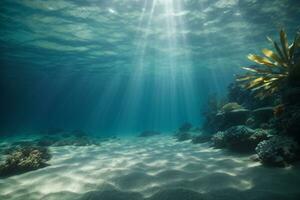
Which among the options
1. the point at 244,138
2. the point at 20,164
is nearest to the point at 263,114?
the point at 244,138

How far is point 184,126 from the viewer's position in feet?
77.2

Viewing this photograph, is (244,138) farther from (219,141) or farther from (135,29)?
(135,29)

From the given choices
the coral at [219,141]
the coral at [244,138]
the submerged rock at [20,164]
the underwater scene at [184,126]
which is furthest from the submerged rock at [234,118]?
the submerged rock at [20,164]

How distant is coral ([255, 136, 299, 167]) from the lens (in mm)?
5699

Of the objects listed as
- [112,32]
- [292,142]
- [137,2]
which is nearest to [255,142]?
[292,142]

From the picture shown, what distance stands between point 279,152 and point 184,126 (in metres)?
17.7

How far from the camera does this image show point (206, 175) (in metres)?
5.80

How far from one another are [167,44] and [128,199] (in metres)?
22.8

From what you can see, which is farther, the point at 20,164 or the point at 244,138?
the point at 244,138

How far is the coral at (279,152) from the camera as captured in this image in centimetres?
570

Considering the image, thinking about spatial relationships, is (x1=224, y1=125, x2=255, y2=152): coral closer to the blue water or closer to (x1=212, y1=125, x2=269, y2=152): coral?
(x1=212, y1=125, x2=269, y2=152): coral

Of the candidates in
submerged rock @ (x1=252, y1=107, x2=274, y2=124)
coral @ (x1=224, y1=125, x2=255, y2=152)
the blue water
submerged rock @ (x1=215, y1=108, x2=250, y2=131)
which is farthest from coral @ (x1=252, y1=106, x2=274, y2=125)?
the blue water

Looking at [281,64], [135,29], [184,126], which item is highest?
[135,29]

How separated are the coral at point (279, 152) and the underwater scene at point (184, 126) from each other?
27mm
